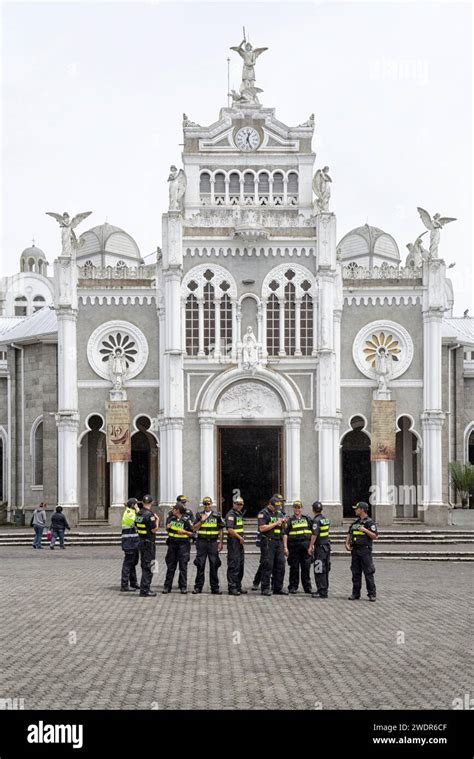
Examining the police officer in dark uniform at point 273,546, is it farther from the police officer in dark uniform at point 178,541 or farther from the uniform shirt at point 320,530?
the police officer in dark uniform at point 178,541

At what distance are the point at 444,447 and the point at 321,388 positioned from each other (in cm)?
891

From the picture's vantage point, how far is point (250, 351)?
4716 centimetres

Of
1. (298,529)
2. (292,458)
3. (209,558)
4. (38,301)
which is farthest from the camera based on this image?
(38,301)

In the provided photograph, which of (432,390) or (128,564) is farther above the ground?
(432,390)

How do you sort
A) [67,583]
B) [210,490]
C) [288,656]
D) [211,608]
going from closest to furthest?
[288,656], [211,608], [67,583], [210,490]

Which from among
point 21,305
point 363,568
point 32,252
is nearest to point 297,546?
point 363,568

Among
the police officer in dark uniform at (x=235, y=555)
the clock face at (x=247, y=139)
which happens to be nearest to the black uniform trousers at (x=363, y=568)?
the police officer in dark uniform at (x=235, y=555)

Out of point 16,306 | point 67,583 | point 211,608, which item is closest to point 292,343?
point 67,583

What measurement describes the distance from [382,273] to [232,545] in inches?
1005

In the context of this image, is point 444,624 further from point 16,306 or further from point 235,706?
point 16,306

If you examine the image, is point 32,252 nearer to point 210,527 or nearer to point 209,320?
point 209,320

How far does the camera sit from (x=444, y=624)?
2036cm

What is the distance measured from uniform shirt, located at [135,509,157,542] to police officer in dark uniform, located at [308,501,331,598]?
337 centimetres

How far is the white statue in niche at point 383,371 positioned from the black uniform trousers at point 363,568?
24.3 meters
